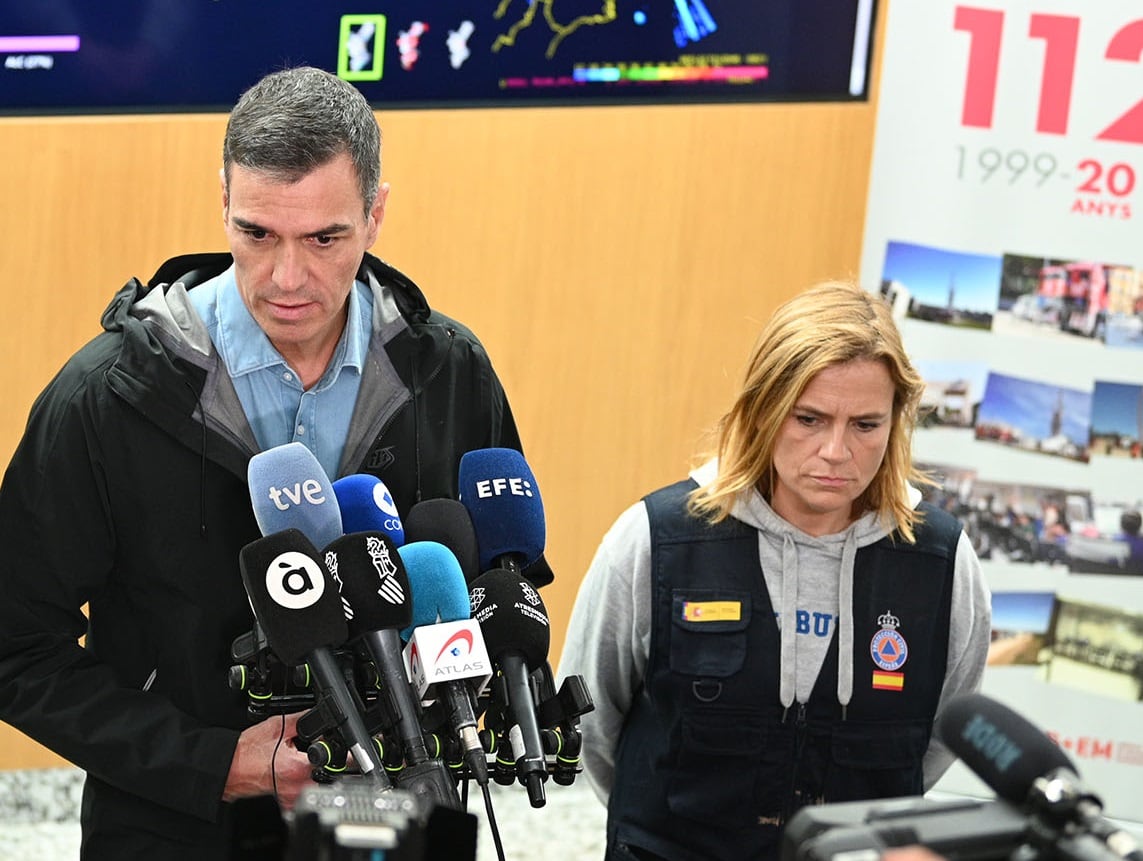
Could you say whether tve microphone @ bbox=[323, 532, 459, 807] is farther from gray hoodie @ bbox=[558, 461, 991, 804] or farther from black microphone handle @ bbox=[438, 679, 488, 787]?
Answer: gray hoodie @ bbox=[558, 461, 991, 804]

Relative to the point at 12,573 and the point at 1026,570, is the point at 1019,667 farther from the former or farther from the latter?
the point at 12,573

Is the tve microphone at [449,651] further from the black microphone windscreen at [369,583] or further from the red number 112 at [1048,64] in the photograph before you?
the red number 112 at [1048,64]

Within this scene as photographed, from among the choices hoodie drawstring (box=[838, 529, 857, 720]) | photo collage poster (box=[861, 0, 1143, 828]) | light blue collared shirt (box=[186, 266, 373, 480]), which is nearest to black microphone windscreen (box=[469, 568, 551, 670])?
light blue collared shirt (box=[186, 266, 373, 480])

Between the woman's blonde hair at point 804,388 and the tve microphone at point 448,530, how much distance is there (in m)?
0.53

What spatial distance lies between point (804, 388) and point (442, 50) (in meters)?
2.01

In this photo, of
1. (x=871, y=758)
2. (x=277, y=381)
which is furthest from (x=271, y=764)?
(x=871, y=758)

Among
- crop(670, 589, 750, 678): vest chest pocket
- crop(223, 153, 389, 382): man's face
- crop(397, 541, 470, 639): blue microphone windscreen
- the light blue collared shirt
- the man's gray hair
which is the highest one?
the man's gray hair

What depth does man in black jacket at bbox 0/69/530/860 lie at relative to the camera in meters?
2.15

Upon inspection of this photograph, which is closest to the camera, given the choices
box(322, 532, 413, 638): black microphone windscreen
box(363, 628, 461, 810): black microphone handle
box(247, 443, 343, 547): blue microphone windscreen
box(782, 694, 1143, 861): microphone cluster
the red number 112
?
box(782, 694, 1143, 861): microphone cluster

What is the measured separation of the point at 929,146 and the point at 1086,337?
24.2 inches

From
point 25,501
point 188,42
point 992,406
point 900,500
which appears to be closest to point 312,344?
point 25,501

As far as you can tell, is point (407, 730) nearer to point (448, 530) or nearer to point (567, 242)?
point (448, 530)

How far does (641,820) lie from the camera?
2527 millimetres

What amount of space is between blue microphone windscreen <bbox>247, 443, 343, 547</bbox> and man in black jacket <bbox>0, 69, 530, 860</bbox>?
8.5 inches
